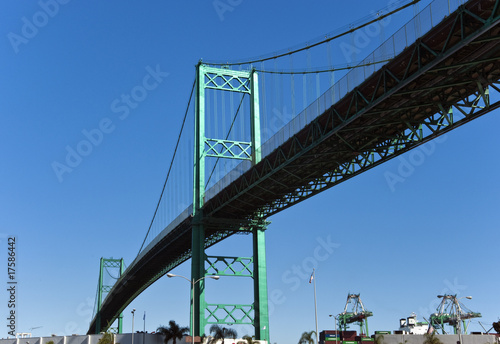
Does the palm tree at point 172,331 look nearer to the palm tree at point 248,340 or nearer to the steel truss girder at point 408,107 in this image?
the palm tree at point 248,340

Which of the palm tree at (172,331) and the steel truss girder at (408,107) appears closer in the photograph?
the steel truss girder at (408,107)

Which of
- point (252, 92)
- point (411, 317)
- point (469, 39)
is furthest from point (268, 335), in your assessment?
point (411, 317)

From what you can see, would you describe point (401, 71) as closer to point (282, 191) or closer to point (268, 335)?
point (282, 191)

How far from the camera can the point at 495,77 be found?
31.3 metres

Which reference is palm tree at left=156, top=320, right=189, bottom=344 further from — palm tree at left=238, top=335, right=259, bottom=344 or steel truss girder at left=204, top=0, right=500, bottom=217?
steel truss girder at left=204, top=0, right=500, bottom=217

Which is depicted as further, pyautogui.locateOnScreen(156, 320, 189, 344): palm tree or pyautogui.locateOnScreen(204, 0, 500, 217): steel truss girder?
pyautogui.locateOnScreen(156, 320, 189, 344): palm tree

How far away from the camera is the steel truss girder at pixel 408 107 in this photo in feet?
91.4

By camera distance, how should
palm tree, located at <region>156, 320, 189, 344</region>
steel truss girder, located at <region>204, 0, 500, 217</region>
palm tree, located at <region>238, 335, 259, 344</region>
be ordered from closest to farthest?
steel truss girder, located at <region>204, 0, 500, 217</region>, palm tree, located at <region>238, 335, 259, 344</region>, palm tree, located at <region>156, 320, 189, 344</region>

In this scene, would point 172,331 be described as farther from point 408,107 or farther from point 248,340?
point 408,107

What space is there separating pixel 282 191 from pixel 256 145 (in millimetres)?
9062

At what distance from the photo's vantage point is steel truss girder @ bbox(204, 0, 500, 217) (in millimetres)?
27844

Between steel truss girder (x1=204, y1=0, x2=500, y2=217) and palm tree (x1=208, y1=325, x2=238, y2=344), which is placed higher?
steel truss girder (x1=204, y1=0, x2=500, y2=217)

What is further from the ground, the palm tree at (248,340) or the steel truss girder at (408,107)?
the steel truss girder at (408,107)

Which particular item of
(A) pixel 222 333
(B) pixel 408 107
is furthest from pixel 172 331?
(B) pixel 408 107
